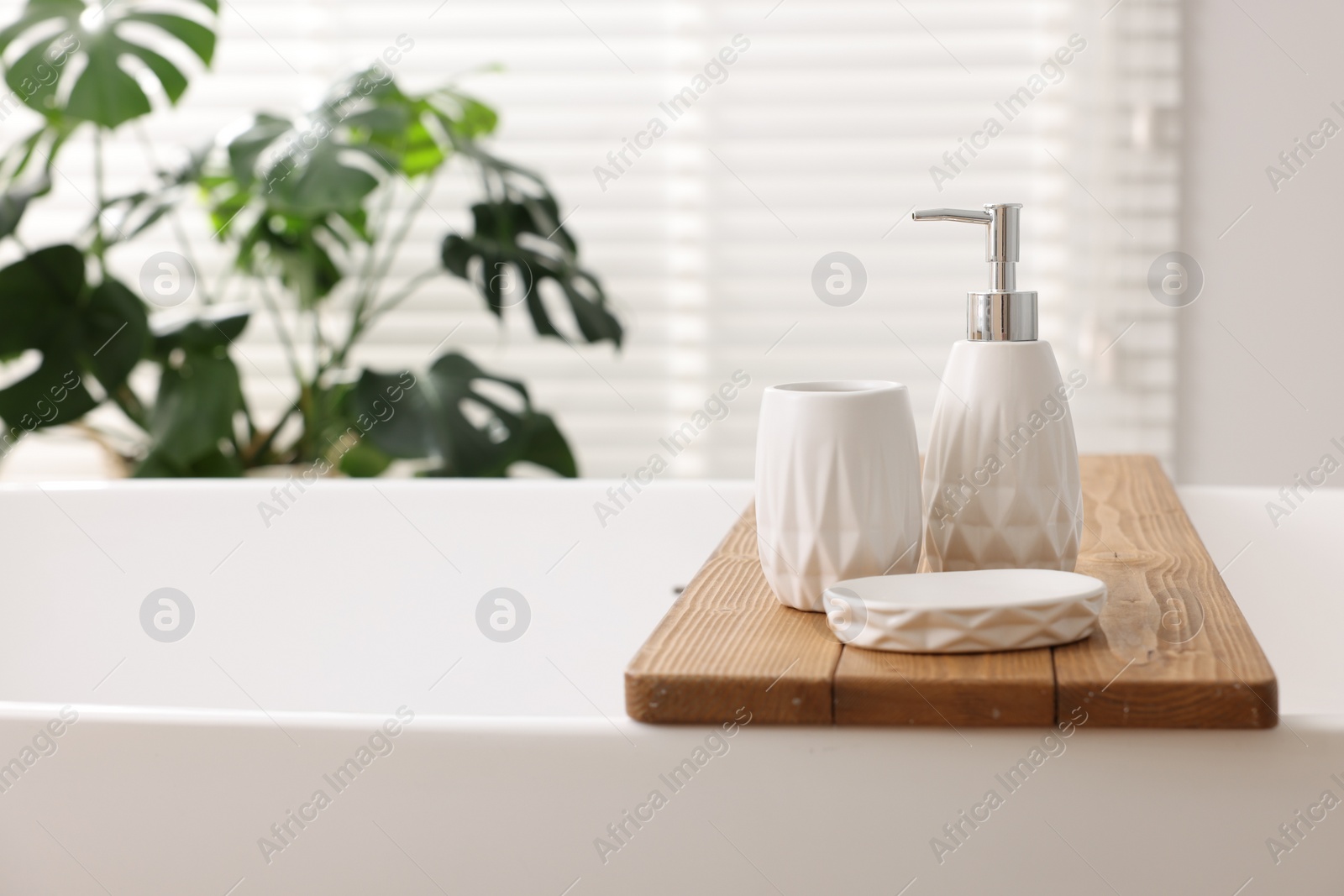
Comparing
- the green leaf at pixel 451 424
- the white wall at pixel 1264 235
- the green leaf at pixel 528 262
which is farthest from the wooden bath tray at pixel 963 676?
the white wall at pixel 1264 235

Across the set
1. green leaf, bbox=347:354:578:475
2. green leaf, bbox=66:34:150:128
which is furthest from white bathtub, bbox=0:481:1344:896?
green leaf, bbox=66:34:150:128

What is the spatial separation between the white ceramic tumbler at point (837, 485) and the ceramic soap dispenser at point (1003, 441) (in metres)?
0.03

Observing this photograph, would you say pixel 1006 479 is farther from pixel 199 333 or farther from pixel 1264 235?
pixel 1264 235

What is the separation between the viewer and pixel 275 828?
0.56 m

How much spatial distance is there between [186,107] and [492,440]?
968mm

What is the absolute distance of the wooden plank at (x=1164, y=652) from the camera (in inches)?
19.7

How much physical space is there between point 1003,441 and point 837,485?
0.10m

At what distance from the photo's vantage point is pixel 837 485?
59cm

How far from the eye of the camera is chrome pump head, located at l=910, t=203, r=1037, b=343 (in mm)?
624

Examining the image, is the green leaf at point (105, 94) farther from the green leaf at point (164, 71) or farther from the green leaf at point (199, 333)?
the green leaf at point (199, 333)

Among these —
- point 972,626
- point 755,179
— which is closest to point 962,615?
point 972,626

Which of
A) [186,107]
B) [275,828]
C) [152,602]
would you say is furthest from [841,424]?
[186,107]

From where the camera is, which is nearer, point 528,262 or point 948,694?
point 948,694

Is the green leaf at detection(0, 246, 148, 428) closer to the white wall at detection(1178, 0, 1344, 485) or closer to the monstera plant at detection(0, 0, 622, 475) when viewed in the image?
the monstera plant at detection(0, 0, 622, 475)
